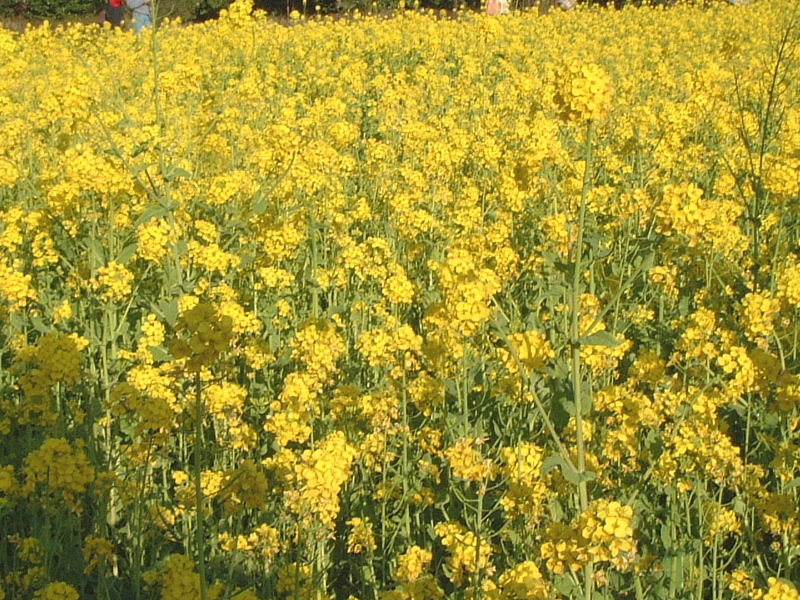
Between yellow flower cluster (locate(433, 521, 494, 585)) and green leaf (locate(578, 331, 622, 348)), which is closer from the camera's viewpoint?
green leaf (locate(578, 331, 622, 348))

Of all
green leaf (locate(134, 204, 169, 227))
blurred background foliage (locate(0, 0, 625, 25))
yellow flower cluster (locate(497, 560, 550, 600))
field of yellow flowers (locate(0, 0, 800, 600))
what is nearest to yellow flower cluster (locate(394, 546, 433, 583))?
field of yellow flowers (locate(0, 0, 800, 600))

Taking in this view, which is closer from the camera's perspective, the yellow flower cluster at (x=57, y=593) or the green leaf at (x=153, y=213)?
the yellow flower cluster at (x=57, y=593)

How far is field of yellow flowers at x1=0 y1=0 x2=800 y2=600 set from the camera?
91.1 inches

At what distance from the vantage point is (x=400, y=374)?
310 cm

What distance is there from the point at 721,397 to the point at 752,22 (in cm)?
1323

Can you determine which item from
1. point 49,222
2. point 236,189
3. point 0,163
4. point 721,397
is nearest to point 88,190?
point 49,222

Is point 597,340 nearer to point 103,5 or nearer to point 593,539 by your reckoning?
point 593,539

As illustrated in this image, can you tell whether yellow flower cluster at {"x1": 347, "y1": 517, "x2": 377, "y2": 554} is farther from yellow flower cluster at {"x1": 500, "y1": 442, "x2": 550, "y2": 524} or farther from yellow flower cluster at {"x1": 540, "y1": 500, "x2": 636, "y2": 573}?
yellow flower cluster at {"x1": 540, "y1": 500, "x2": 636, "y2": 573}

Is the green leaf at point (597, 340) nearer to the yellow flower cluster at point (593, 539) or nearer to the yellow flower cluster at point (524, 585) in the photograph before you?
the yellow flower cluster at point (593, 539)

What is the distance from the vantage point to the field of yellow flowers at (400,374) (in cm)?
231

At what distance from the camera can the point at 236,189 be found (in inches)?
185

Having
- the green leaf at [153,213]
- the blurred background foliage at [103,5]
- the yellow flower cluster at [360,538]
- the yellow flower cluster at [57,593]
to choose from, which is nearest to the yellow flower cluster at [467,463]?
the yellow flower cluster at [360,538]

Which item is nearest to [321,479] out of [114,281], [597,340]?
[597,340]

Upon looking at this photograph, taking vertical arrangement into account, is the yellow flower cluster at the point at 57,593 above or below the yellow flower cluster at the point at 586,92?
below
